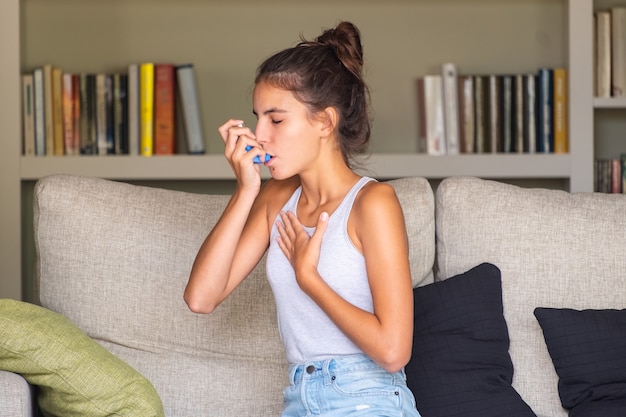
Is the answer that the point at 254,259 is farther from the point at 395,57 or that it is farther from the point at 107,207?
the point at 395,57

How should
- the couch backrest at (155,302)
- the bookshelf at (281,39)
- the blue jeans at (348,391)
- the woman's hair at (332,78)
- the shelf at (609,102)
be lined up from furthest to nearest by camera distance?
the bookshelf at (281,39) → the shelf at (609,102) → the couch backrest at (155,302) → the woman's hair at (332,78) → the blue jeans at (348,391)

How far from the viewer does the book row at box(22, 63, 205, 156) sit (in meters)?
3.47

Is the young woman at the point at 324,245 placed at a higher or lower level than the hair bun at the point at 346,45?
lower

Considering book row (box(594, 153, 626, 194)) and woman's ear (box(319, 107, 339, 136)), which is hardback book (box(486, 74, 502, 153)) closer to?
book row (box(594, 153, 626, 194))

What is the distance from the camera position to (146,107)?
3.46m

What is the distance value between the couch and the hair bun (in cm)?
51

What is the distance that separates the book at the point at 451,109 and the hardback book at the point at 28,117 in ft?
4.97

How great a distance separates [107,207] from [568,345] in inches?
43.5

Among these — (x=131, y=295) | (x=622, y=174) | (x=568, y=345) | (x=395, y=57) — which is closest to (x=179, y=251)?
(x=131, y=295)

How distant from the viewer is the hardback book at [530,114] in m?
3.45

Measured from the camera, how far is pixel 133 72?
137 inches

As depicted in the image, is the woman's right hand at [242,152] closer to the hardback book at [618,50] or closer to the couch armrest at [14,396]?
the couch armrest at [14,396]

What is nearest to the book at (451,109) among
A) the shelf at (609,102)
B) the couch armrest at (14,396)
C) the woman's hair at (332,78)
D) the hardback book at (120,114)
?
the shelf at (609,102)

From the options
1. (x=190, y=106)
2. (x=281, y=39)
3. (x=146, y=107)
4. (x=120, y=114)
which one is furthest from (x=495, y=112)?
(x=120, y=114)
